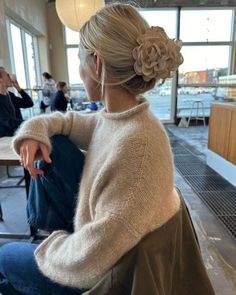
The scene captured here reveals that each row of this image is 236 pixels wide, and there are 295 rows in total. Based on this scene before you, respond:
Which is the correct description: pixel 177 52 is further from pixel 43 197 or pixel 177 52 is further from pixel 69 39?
pixel 69 39

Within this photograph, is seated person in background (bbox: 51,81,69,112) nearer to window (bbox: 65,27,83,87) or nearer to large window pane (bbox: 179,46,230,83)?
window (bbox: 65,27,83,87)

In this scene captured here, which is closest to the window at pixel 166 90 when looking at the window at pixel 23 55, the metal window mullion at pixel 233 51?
the metal window mullion at pixel 233 51

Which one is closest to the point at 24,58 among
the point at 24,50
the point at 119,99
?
the point at 24,50

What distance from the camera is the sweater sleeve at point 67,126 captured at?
30.3 inches

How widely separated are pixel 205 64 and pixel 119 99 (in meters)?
7.21

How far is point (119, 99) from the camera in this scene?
676 mm

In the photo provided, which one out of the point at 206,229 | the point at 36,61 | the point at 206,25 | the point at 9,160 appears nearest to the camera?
the point at 9,160

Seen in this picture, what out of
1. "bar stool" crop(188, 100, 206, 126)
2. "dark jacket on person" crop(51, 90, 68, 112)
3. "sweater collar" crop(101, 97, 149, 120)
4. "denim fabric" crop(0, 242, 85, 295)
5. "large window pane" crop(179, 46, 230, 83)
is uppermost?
"large window pane" crop(179, 46, 230, 83)

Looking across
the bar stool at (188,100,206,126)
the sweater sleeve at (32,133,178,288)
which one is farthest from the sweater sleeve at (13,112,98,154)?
the bar stool at (188,100,206,126)

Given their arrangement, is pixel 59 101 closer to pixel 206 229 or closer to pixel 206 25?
pixel 206 229

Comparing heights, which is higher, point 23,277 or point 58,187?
point 58,187

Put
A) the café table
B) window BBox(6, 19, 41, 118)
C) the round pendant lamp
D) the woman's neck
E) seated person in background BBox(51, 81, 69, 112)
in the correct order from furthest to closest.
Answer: seated person in background BBox(51, 81, 69, 112)
window BBox(6, 19, 41, 118)
the round pendant lamp
the café table
the woman's neck

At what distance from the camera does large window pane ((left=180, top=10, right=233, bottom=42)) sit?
678 centimetres

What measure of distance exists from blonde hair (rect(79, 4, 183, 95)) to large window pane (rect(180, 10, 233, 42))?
22.6ft
